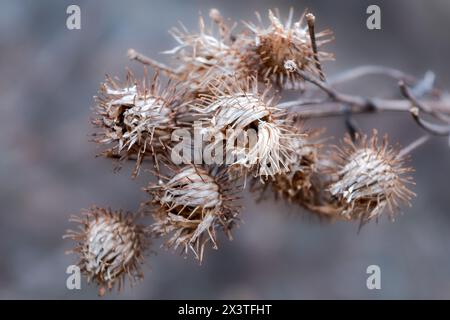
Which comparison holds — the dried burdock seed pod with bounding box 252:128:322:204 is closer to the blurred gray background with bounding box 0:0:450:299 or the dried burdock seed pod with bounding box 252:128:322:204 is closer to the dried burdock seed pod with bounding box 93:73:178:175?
the dried burdock seed pod with bounding box 93:73:178:175

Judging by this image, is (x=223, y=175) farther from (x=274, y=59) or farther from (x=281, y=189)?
(x=274, y=59)

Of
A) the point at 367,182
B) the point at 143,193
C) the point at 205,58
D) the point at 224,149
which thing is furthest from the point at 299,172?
the point at 143,193

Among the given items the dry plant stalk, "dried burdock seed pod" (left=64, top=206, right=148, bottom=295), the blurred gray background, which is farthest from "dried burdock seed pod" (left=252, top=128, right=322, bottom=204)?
the blurred gray background

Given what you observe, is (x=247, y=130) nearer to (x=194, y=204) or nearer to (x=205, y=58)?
(x=194, y=204)

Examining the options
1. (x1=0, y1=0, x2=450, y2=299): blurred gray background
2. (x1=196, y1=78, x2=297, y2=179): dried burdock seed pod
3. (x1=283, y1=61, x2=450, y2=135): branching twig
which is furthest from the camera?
(x1=0, y1=0, x2=450, y2=299): blurred gray background

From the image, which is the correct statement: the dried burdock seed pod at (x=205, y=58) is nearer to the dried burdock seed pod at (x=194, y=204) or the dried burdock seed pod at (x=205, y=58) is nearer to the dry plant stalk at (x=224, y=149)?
the dry plant stalk at (x=224, y=149)

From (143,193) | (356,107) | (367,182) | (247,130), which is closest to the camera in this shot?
(247,130)

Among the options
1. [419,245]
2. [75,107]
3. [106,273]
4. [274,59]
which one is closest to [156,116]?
[274,59]
